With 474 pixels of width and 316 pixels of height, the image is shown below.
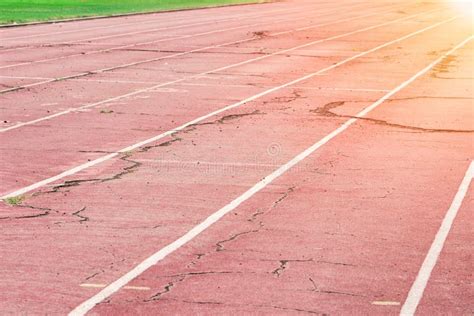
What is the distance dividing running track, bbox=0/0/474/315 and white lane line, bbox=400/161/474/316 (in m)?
0.02

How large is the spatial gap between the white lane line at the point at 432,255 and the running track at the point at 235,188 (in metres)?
0.02

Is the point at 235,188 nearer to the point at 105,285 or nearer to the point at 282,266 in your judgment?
the point at 282,266

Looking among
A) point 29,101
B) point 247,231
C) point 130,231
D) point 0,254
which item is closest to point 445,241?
point 247,231

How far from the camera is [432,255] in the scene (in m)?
10.9

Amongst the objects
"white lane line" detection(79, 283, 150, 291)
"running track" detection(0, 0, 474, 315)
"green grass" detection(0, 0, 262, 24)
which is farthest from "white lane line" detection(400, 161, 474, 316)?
"green grass" detection(0, 0, 262, 24)

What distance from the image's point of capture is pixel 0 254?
1071 centimetres

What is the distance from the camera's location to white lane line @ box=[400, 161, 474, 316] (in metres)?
9.24

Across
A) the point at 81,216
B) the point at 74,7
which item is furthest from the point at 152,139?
the point at 74,7

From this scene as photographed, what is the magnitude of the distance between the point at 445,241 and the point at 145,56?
→ 23.6 meters

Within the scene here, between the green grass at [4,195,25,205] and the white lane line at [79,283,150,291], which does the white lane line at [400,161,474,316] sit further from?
the green grass at [4,195,25,205]

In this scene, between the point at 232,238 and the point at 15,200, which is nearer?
the point at 232,238

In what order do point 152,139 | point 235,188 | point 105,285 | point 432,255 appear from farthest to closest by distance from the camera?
point 152,139, point 235,188, point 432,255, point 105,285

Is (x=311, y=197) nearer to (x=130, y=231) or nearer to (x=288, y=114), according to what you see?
(x=130, y=231)

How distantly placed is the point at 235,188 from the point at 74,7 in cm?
5212
